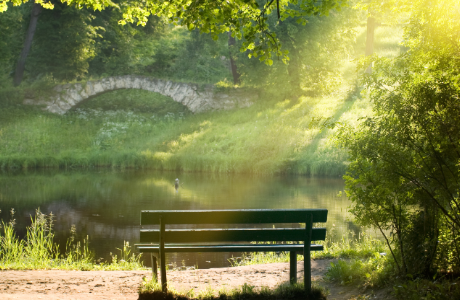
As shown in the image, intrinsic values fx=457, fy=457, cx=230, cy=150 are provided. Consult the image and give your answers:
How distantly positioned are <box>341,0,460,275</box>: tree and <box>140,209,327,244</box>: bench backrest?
70cm

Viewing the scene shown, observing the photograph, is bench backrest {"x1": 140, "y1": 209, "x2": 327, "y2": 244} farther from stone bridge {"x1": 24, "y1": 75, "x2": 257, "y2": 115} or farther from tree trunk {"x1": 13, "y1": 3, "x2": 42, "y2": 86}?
tree trunk {"x1": 13, "y1": 3, "x2": 42, "y2": 86}

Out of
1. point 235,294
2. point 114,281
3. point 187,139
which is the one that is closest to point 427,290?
point 235,294

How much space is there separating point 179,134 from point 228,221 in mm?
20693

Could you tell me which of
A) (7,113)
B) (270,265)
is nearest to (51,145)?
(7,113)

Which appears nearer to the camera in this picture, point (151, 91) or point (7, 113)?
point (7, 113)

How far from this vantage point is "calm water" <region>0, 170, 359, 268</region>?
9.41 meters

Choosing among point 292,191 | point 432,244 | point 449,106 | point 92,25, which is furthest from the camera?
point 92,25

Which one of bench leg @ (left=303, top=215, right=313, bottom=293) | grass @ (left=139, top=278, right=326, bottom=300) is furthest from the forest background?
grass @ (left=139, top=278, right=326, bottom=300)

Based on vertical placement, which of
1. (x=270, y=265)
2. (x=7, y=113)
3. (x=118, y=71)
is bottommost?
(x=270, y=265)

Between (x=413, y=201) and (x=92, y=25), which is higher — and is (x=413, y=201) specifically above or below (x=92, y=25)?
below

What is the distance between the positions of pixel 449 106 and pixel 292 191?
1123cm

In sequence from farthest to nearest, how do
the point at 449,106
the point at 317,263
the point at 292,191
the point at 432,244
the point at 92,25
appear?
the point at 92,25 → the point at 292,191 → the point at 317,263 → the point at 432,244 → the point at 449,106

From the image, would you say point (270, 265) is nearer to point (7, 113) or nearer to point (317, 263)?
point (317, 263)

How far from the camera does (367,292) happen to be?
448 centimetres
